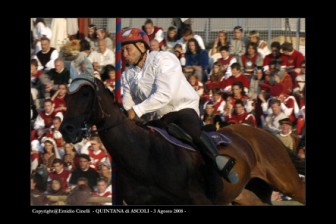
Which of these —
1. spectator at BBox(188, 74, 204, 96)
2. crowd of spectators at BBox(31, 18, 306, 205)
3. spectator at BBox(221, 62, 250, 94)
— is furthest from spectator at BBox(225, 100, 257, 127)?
spectator at BBox(188, 74, 204, 96)

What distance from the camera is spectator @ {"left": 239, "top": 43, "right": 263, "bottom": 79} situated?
44.2 feet

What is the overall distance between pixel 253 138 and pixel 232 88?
262cm

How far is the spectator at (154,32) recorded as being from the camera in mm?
13727

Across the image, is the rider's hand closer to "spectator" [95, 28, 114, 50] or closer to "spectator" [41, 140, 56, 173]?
"spectator" [41, 140, 56, 173]

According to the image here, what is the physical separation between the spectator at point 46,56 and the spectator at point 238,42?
271cm

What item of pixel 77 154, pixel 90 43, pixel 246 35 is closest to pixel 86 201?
pixel 77 154

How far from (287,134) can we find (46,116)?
3574mm

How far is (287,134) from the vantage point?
12648mm

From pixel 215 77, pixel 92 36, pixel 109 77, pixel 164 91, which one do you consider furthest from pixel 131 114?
pixel 92 36

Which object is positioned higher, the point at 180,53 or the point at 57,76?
the point at 180,53

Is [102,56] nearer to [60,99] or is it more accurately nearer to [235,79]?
[60,99]

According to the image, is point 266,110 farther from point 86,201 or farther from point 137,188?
point 137,188

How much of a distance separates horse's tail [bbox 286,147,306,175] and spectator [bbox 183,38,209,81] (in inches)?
106

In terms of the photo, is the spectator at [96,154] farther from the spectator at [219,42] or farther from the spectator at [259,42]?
the spectator at [259,42]
